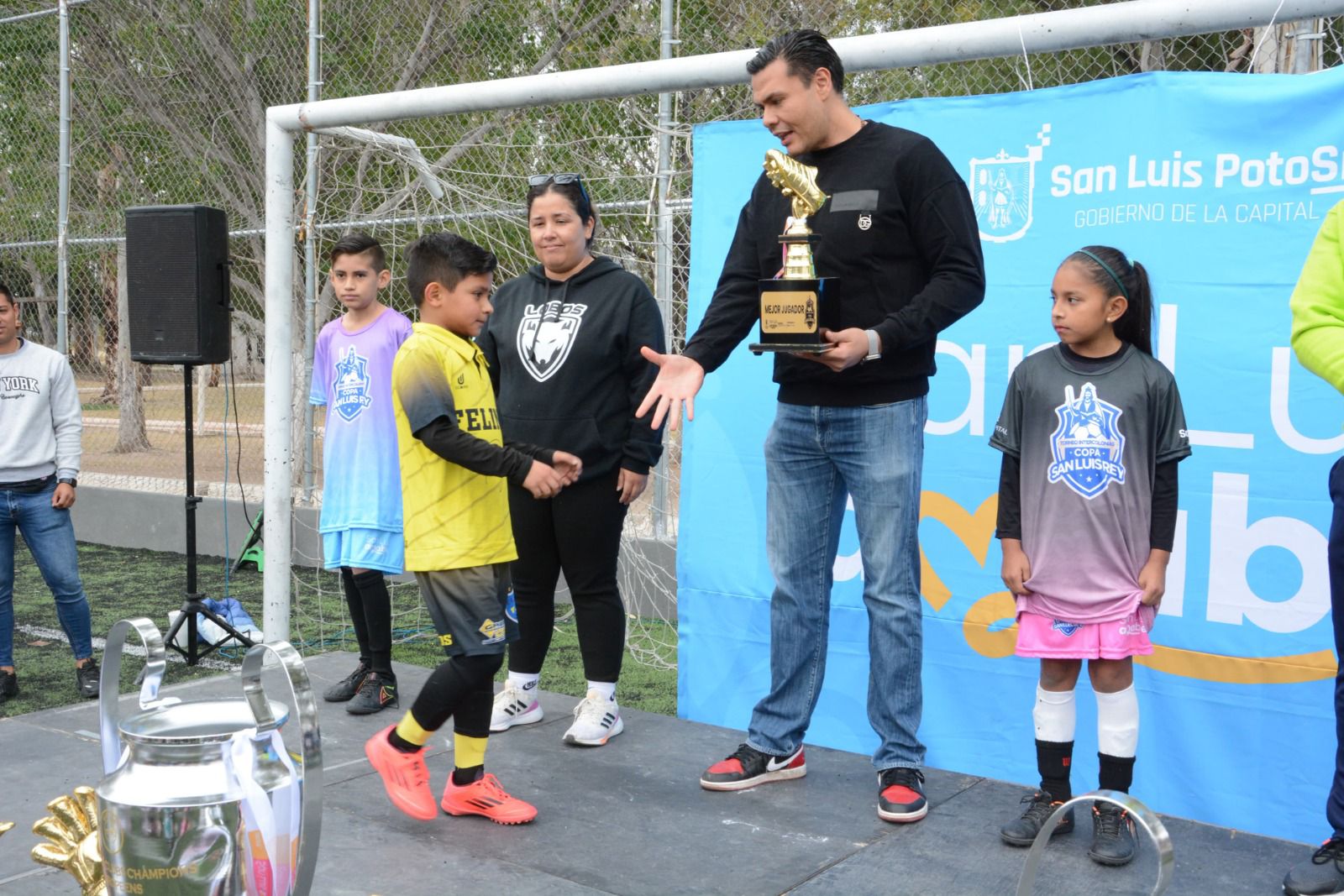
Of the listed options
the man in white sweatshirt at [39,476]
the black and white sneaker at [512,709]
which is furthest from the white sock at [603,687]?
the man in white sweatshirt at [39,476]

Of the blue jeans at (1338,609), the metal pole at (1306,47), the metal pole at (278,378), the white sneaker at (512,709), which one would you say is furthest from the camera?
the metal pole at (278,378)

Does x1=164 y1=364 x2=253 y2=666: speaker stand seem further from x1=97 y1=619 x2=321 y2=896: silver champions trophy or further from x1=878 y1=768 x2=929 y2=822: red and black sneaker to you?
x1=97 y1=619 x2=321 y2=896: silver champions trophy

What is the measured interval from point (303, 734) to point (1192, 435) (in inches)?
106

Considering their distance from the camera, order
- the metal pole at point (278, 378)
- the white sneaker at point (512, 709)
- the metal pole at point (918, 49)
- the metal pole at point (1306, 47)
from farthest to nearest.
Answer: the metal pole at point (278, 378) → the white sneaker at point (512, 709) → the metal pole at point (1306, 47) → the metal pole at point (918, 49)

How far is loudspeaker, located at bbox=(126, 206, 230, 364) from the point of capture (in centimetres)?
593

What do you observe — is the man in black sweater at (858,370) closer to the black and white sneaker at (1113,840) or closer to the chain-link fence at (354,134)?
the black and white sneaker at (1113,840)

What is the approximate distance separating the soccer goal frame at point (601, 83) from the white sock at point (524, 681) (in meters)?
1.20

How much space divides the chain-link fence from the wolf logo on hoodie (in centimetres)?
136

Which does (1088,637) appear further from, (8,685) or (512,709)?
(8,685)

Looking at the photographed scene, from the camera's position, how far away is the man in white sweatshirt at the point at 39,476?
522 cm

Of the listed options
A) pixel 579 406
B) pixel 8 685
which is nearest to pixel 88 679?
pixel 8 685

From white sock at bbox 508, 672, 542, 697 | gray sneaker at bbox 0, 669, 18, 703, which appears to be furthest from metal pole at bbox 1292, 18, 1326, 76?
gray sneaker at bbox 0, 669, 18, 703

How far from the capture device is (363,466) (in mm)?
4875

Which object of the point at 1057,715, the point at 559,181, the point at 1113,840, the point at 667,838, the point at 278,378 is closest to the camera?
the point at 1113,840
